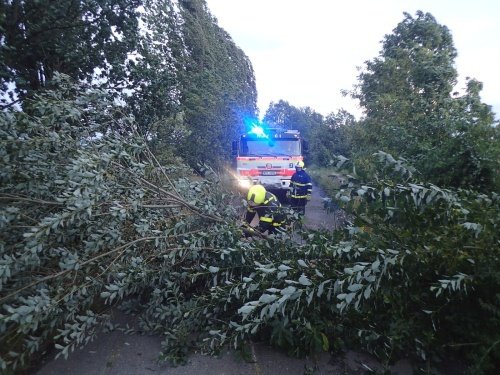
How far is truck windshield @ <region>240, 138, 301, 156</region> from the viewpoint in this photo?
11172mm

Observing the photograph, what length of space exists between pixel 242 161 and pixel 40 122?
7765 millimetres

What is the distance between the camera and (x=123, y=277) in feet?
10.4

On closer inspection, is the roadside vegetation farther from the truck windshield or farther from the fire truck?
the truck windshield

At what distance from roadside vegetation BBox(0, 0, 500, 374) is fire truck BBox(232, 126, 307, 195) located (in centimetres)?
521

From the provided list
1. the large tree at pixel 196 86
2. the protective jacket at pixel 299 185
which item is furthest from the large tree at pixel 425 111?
the large tree at pixel 196 86

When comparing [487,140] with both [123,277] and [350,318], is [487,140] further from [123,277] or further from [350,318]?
[123,277]

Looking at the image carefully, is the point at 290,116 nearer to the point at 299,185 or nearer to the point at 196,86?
the point at 196,86

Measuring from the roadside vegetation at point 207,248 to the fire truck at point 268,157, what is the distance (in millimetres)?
5208

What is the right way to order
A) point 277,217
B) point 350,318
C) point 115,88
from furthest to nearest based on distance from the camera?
point 115,88
point 277,217
point 350,318

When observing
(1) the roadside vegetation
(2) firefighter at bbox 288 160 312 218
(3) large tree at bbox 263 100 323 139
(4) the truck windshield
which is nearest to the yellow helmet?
(1) the roadside vegetation

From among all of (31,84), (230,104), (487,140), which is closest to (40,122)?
(31,84)

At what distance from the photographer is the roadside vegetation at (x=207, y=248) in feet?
7.60

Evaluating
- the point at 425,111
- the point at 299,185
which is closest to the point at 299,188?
the point at 299,185

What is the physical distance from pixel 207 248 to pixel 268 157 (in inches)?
303
